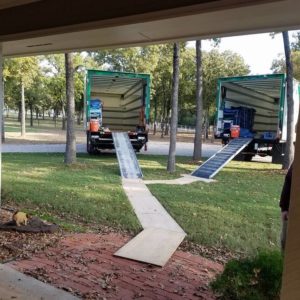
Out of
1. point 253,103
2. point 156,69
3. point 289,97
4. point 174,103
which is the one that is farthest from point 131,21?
point 156,69

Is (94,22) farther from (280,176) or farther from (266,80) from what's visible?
(266,80)

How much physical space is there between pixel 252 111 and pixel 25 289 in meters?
15.1

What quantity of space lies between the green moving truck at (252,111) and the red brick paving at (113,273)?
12.2 metres

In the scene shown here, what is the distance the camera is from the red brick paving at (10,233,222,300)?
3.95m

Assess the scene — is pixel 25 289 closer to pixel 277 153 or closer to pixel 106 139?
pixel 106 139

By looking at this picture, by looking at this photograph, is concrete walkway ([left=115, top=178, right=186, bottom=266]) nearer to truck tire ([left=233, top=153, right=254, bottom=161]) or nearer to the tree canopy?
truck tire ([left=233, top=153, right=254, bottom=161])

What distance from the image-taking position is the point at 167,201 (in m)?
8.17

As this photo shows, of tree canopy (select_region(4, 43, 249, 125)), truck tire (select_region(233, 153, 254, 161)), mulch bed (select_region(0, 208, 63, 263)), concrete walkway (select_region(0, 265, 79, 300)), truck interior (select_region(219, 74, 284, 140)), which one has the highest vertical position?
tree canopy (select_region(4, 43, 249, 125))

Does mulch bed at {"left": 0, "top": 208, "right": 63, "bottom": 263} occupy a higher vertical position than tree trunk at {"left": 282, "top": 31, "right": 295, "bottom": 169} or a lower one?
lower

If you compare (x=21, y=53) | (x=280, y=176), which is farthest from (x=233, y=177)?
(x=21, y=53)

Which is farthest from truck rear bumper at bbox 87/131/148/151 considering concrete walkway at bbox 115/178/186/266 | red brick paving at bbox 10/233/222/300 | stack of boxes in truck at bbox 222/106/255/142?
red brick paving at bbox 10/233/222/300

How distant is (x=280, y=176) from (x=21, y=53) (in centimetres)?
920

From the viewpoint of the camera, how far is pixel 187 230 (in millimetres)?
6164

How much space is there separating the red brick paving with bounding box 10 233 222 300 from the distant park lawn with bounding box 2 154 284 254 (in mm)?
894
